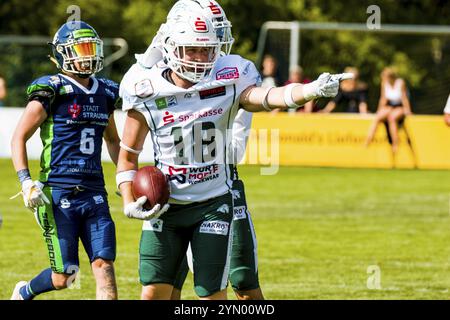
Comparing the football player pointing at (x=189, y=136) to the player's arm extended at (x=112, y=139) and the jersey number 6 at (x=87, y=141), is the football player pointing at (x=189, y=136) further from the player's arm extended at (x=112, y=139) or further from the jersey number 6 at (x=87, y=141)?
the player's arm extended at (x=112, y=139)

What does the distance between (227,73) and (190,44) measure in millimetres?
247

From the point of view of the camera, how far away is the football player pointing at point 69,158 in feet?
21.9

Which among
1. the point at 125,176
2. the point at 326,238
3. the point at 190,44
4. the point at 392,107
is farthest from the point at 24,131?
→ the point at 392,107

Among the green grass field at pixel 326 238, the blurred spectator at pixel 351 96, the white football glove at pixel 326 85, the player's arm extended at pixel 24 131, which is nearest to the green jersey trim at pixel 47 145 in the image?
the player's arm extended at pixel 24 131

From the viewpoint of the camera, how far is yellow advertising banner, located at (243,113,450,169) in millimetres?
19469

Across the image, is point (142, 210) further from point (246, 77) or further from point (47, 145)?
point (47, 145)

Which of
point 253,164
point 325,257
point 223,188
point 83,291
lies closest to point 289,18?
point 253,164

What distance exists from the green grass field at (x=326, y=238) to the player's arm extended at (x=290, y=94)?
2.86m

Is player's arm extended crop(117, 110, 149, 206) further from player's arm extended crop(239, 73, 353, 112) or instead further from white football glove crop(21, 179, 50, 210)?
white football glove crop(21, 179, 50, 210)

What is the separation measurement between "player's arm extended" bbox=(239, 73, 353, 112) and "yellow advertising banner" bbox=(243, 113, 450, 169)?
13.7 meters

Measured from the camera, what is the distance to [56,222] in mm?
6707

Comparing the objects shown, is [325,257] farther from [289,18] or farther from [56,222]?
[289,18]

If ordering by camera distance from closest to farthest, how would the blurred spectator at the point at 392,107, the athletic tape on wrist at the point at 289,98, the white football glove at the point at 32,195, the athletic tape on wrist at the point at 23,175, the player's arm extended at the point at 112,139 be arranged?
1. the athletic tape on wrist at the point at 289,98
2. the white football glove at the point at 32,195
3. the athletic tape on wrist at the point at 23,175
4. the player's arm extended at the point at 112,139
5. the blurred spectator at the point at 392,107

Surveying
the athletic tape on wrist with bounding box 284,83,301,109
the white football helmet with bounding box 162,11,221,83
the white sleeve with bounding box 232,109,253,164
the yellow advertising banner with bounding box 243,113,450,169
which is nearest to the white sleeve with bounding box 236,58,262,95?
the white football helmet with bounding box 162,11,221,83
